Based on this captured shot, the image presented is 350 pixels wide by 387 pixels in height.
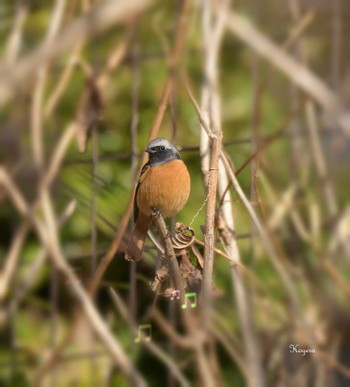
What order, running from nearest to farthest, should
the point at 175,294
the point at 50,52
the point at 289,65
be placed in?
the point at 50,52
the point at 175,294
the point at 289,65

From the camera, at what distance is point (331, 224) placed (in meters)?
0.76

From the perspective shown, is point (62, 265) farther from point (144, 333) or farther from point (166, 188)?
point (166, 188)

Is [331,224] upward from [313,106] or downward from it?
downward

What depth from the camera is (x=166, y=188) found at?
1.49ft

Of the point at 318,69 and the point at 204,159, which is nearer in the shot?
the point at 204,159

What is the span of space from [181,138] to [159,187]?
0.38 feet

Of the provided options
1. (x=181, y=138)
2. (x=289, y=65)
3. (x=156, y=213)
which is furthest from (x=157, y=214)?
(x=289, y=65)

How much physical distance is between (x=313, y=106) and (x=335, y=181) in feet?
0.27

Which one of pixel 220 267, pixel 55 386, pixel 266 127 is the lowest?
pixel 55 386

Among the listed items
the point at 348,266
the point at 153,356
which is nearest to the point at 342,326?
the point at 348,266

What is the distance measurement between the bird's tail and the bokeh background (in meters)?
0.06

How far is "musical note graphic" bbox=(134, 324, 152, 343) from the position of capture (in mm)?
667

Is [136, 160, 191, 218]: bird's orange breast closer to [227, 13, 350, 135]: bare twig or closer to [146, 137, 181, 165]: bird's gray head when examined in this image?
[146, 137, 181, 165]: bird's gray head

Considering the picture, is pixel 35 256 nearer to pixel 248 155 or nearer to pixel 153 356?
pixel 153 356
